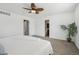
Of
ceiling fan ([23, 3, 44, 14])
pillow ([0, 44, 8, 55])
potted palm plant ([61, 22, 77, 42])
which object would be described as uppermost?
ceiling fan ([23, 3, 44, 14])

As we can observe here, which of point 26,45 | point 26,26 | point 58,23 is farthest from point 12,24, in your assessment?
point 58,23

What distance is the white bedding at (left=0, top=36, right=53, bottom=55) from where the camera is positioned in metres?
1.63

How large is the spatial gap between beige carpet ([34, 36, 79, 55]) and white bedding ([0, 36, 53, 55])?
3.4 inches

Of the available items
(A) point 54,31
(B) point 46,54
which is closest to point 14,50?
(B) point 46,54

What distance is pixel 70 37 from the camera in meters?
1.70

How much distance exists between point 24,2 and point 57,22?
70cm

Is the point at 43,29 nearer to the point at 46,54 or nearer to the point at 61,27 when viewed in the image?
the point at 61,27

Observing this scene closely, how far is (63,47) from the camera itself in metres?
1.69

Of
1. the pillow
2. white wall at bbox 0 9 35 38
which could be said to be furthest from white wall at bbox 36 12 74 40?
the pillow

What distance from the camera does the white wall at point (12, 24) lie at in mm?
1629

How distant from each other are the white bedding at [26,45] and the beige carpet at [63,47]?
86mm

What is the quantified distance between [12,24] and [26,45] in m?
0.45

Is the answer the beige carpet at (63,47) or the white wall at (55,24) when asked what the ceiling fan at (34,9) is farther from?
the beige carpet at (63,47)

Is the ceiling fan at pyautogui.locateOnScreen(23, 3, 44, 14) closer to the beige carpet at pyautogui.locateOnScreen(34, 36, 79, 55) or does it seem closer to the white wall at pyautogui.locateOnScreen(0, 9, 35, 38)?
the white wall at pyautogui.locateOnScreen(0, 9, 35, 38)
